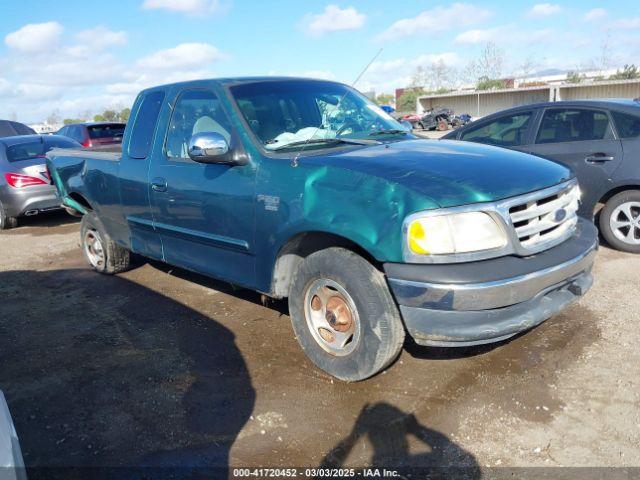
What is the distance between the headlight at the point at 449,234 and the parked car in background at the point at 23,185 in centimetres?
760

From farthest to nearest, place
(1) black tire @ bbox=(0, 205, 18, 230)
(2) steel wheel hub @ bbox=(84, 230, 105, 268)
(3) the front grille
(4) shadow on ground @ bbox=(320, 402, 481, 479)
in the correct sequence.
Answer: (1) black tire @ bbox=(0, 205, 18, 230) < (2) steel wheel hub @ bbox=(84, 230, 105, 268) < (3) the front grille < (4) shadow on ground @ bbox=(320, 402, 481, 479)

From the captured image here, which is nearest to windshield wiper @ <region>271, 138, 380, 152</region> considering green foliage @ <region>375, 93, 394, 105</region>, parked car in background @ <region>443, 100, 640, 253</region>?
parked car in background @ <region>443, 100, 640, 253</region>

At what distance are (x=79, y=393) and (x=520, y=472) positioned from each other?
271cm

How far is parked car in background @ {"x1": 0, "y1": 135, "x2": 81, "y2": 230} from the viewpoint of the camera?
8648 mm

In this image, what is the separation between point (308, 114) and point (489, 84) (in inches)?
1789

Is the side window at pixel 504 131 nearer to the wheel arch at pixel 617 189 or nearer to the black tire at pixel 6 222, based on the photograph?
the wheel arch at pixel 617 189

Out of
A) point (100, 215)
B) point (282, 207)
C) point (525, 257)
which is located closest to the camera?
point (525, 257)

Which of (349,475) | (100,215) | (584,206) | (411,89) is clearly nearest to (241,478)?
(349,475)

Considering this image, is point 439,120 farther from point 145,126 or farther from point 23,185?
point 145,126

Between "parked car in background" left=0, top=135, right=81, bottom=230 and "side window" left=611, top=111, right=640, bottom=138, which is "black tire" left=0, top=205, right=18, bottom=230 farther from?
"side window" left=611, top=111, right=640, bottom=138

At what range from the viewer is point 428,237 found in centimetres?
289

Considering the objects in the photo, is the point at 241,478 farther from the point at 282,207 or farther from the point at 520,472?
the point at 282,207

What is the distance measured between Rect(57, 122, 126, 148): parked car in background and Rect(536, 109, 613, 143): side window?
33.9ft

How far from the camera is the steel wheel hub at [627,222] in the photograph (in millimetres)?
5734
